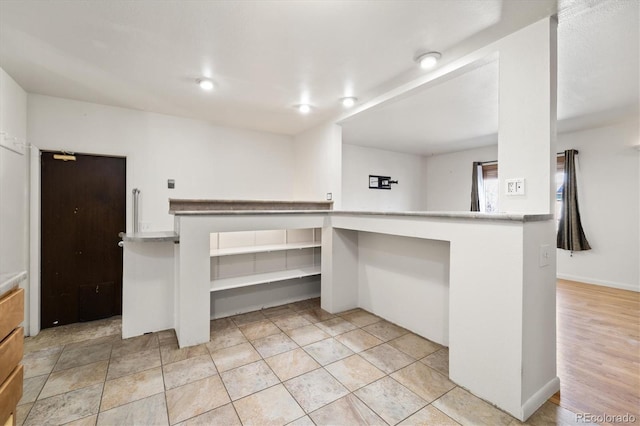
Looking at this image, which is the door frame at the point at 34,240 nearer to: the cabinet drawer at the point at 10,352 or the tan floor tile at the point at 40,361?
the tan floor tile at the point at 40,361

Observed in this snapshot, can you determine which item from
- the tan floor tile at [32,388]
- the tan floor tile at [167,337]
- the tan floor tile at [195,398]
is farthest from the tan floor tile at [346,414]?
the tan floor tile at [32,388]

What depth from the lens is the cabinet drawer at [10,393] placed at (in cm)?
89

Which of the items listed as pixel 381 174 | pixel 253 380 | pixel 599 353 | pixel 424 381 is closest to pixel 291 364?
pixel 253 380

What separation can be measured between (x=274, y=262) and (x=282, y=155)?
190 centimetres

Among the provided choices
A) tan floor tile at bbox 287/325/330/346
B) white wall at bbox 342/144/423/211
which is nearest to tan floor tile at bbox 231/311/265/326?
tan floor tile at bbox 287/325/330/346

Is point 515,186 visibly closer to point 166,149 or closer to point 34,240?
point 166,149

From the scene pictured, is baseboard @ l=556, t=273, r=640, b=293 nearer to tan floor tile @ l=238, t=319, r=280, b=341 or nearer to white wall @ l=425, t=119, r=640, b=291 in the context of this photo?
white wall @ l=425, t=119, r=640, b=291

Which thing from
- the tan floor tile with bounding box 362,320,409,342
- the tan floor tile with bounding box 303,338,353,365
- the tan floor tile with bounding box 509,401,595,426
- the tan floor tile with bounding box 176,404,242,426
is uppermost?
the tan floor tile with bounding box 362,320,409,342

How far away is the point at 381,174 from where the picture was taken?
20.1 feet

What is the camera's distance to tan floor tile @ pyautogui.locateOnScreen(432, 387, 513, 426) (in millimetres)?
1610

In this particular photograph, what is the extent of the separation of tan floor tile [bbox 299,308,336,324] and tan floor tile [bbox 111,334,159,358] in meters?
1.49

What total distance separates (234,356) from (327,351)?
79 cm

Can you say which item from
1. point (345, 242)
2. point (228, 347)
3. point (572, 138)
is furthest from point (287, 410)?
point (572, 138)

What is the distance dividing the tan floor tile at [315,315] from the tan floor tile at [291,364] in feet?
2.25
